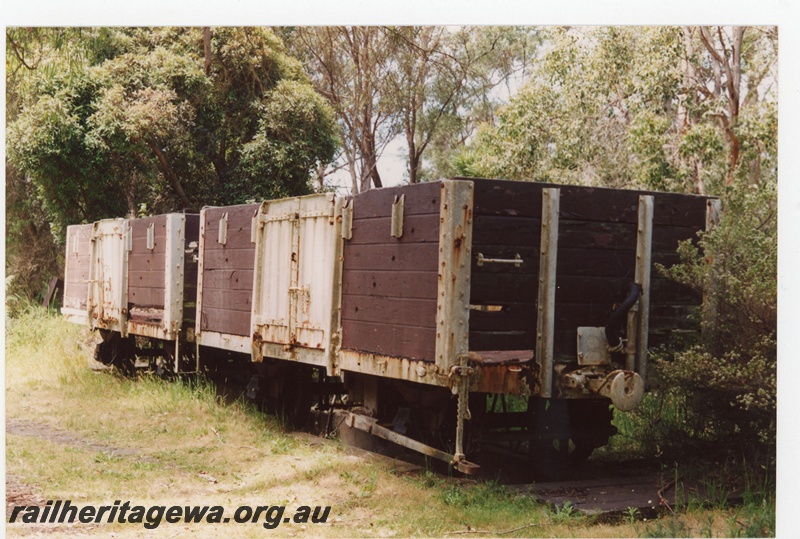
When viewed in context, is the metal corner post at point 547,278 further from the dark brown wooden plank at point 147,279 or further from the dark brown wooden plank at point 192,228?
the dark brown wooden plank at point 147,279

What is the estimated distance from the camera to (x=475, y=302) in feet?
20.4

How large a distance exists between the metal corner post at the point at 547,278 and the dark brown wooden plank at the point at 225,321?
3744 mm

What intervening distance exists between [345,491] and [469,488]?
96 centimetres

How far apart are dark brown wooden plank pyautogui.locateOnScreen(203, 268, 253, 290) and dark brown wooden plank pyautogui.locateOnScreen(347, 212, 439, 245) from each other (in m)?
2.13

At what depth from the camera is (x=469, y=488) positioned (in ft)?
22.2

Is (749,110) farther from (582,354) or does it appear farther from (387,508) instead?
(387,508)

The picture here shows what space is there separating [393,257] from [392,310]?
40 cm

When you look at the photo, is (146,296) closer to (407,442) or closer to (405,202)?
(407,442)

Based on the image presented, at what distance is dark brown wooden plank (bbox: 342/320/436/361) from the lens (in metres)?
6.38

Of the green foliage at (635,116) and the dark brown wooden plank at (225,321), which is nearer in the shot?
the dark brown wooden plank at (225,321)

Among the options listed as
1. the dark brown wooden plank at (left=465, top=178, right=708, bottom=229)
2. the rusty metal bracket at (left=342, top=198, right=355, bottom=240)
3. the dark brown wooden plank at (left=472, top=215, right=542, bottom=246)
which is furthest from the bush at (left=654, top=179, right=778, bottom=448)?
the rusty metal bracket at (left=342, top=198, right=355, bottom=240)

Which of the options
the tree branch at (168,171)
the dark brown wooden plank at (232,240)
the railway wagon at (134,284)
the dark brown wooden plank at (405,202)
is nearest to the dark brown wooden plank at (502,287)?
the dark brown wooden plank at (405,202)

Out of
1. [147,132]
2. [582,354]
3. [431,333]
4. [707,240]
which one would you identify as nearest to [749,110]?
[707,240]

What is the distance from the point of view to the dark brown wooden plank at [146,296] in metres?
11.1
